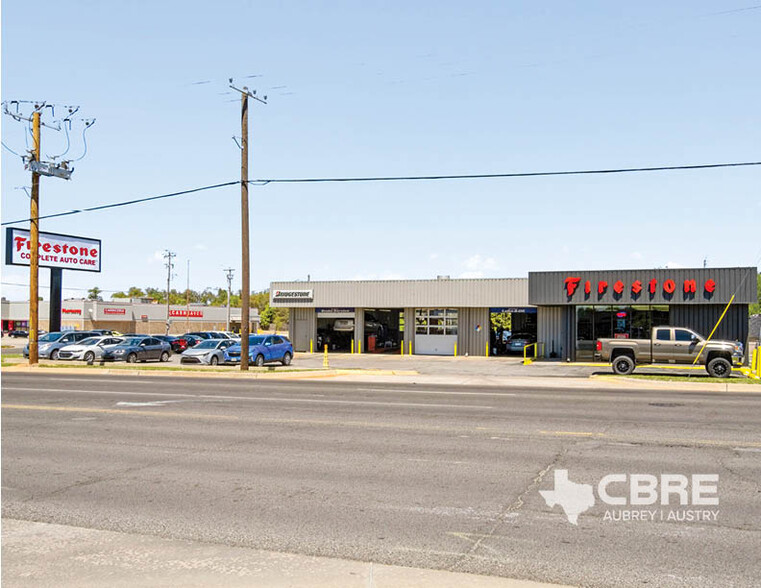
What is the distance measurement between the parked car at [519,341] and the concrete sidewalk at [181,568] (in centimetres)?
4088

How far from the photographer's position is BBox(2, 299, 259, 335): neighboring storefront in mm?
86375

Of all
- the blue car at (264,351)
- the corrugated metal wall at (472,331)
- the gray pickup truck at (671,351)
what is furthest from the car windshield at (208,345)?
the gray pickup truck at (671,351)

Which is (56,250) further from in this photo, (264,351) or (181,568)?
(181,568)

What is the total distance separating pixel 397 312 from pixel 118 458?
45.5 meters

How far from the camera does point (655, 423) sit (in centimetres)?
1327

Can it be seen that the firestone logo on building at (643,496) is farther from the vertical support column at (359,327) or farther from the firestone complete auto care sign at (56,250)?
the vertical support column at (359,327)

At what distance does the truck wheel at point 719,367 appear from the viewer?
2538cm

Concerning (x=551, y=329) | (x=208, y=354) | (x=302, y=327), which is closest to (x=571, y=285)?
(x=551, y=329)

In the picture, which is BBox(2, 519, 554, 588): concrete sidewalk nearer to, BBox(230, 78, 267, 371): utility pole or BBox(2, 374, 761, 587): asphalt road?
BBox(2, 374, 761, 587): asphalt road

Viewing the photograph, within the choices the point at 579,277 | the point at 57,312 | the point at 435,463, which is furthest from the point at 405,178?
the point at 57,312

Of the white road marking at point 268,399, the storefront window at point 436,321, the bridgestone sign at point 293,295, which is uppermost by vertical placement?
the bridgestone sign at point 293,295

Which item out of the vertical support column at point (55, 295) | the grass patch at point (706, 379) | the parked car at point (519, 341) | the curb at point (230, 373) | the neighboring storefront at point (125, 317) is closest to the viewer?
the grass patch at point (706, 379)

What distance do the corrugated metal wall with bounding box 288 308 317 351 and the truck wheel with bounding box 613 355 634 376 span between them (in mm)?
Answer: 27536

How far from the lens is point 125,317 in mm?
90188
